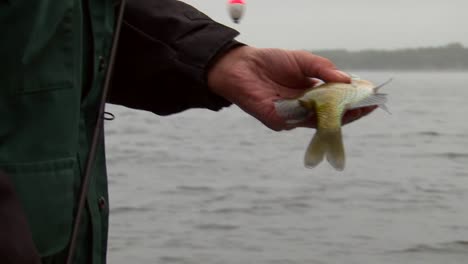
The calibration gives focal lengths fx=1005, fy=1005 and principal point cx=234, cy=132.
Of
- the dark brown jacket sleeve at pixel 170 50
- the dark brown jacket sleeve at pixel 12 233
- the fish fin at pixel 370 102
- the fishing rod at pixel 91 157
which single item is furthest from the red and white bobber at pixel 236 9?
the dark brown jacket sleeve at pixel 12 233

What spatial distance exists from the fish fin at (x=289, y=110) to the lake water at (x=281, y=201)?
629 centimetres

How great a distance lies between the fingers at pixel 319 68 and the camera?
98.0 inches

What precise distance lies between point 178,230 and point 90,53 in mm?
7887

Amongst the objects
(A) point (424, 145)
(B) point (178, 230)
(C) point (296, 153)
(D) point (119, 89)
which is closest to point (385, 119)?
(A) point (424, 145)

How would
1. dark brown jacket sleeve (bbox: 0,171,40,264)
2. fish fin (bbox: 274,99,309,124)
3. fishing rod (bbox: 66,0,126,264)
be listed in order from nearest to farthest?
dark brown jacket sleeve (bbox: 0,171,40,264) → fishing rod (bbox: 66,0,126,264) → fish fin (bbox: 274,99,309,124)

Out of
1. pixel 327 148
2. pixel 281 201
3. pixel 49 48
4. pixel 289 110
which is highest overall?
pixel 49 48

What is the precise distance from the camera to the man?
6.30 ft

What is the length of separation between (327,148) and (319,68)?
207 mm

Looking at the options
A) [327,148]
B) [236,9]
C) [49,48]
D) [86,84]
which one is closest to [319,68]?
[327,148]

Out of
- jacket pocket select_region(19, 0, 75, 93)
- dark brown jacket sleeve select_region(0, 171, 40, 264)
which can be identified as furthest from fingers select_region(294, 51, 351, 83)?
dark brown jacket sleeve select_region(0, 171, 40, 264)

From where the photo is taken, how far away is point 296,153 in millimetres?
16766

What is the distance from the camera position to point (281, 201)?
38.4 feet

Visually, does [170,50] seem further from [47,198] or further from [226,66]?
[47,198]

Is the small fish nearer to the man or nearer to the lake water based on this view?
the man
